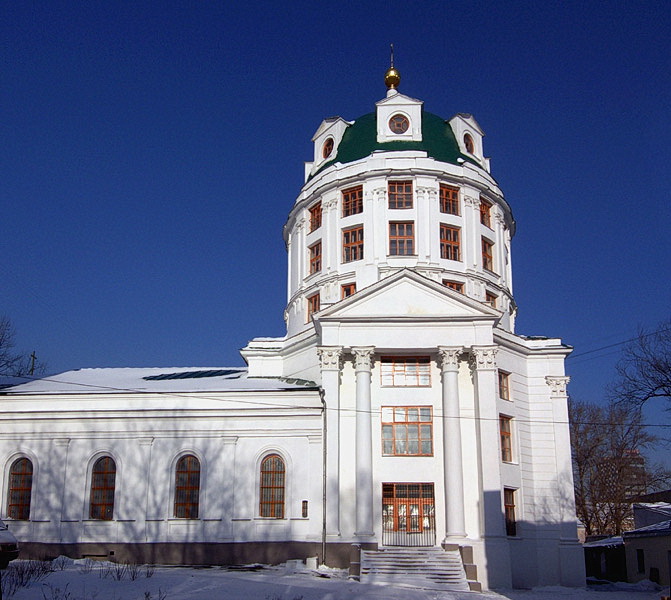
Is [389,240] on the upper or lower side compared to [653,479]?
upper

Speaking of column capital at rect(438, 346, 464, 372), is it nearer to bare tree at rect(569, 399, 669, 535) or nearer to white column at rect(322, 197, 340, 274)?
white column at rect(322, 197, 340, 274)

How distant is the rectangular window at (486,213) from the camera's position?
39.5 m

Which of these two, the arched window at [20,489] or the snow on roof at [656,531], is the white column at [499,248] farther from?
the arched window at [20,489]

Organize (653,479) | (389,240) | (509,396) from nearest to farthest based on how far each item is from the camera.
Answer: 1. (509,396)
2. (389,240)
3. (653,479)

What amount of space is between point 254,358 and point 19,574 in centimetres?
1998

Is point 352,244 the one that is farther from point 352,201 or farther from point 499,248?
point 499,248

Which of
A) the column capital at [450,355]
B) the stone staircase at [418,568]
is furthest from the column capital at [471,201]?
the stone staircase at [418,568]

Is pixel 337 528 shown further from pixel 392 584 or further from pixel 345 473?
pixel 392 584

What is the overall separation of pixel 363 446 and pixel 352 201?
13.7m

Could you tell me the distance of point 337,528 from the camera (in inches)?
1172

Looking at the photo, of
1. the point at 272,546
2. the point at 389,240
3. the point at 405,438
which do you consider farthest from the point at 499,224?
the point at 272,546

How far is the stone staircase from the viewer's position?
1027 inches

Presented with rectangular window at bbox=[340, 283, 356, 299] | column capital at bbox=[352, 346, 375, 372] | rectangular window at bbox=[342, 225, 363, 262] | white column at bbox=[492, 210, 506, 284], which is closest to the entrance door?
column capital at bbox=[352, 346, 375, 372]

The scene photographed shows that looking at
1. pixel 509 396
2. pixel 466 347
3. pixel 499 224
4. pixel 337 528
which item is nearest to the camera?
pixel 337 528
